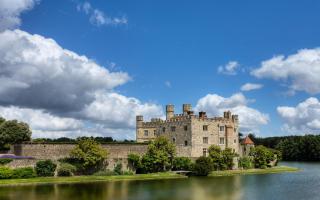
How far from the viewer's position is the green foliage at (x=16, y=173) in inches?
1871

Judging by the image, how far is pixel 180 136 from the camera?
224 ft

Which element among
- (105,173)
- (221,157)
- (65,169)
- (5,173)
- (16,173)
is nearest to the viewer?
(5,173)

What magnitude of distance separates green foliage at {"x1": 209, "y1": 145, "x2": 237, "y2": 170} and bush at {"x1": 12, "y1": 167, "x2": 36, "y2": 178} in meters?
26.6

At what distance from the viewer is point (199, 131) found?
67188 mm

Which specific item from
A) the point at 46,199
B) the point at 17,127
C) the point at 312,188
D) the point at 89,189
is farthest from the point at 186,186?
the point at 17,127

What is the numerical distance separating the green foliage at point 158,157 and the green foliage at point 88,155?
616 centimetres

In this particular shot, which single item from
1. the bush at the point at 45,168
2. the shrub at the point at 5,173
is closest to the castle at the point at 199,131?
the bush at the point at 45,168

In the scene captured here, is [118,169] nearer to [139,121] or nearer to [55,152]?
[55,152]

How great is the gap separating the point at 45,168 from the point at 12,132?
12703 millimetres

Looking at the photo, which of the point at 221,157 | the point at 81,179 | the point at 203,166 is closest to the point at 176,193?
the point at 81,179

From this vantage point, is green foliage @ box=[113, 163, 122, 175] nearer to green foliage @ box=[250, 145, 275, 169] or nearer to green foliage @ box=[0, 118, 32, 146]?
green foliage @ box=[0, 118, 32, 146]

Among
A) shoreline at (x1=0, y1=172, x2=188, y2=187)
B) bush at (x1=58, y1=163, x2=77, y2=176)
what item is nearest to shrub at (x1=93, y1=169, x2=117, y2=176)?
shoreline at (x1=0, y1=172, x2=188, y2=187)

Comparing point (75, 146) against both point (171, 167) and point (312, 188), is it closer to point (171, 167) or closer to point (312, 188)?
point (171, 167)

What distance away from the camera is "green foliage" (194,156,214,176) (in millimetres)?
57000
